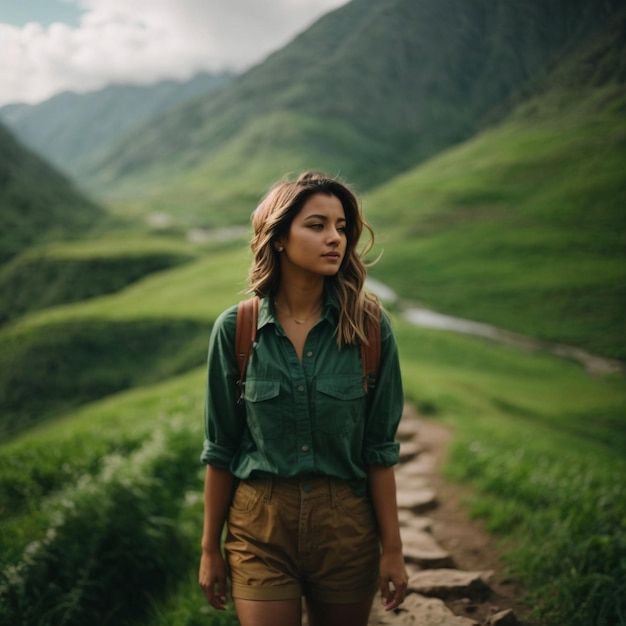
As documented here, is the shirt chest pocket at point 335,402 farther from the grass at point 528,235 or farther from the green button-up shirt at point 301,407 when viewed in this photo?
the grass at point 528,235

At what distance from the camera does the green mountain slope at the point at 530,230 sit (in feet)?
116

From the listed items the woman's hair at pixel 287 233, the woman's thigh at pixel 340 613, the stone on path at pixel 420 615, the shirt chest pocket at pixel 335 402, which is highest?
the woman's hair at pixel 287 233

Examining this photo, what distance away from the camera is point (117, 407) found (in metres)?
21.2

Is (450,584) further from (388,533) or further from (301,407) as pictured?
(301,407)

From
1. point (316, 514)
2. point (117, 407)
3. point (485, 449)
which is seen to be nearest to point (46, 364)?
point (117, 407)

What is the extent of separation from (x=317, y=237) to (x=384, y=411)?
107 centimetres

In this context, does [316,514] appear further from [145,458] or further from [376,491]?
[145,458]

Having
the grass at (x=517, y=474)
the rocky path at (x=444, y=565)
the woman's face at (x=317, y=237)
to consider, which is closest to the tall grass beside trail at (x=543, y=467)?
the grass at (x=517, y=474)

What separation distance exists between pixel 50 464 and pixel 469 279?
34.6m

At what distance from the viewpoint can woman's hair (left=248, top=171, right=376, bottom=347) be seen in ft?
11.3

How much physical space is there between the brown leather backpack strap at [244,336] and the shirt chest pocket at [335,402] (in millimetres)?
447

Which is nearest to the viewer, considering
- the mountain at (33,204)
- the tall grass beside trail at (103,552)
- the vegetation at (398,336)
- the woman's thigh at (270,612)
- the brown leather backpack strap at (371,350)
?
the woman's thigh at (270,612)

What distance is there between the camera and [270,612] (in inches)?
129

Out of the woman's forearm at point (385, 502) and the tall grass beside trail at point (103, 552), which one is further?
the tall grass beside trail at point (103, 552)
